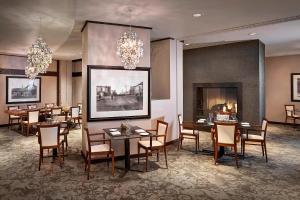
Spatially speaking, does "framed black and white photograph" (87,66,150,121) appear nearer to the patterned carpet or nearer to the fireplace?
the patterned carpet

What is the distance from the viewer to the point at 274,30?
6480mm

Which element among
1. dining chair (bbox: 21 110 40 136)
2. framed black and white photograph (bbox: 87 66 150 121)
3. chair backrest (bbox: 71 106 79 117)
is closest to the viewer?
framed black and white photograph (bbox: 87 66 150 121)

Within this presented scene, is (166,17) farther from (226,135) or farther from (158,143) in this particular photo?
(226,135)

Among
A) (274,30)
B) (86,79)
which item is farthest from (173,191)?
(274,30)

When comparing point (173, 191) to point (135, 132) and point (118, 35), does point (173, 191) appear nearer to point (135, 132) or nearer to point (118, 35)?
point (135, 132)

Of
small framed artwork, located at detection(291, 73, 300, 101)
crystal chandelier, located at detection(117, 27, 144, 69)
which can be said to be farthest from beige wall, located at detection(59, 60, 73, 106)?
small framed artwork, located at detection(291, 73, 300, 101)

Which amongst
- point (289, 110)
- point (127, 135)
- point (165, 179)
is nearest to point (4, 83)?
point (127, 135)

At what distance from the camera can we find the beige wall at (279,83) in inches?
432

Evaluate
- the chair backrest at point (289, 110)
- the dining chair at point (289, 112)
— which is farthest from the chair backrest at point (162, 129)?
the chair backrest at point (289, 110)

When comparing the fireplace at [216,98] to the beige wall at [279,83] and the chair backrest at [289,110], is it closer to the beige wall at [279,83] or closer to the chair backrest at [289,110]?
the chair backrest at [289,110]

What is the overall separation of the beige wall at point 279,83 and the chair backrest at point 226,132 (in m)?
7.50

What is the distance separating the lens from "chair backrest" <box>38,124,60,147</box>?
200 inches

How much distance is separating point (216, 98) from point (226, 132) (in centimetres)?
412

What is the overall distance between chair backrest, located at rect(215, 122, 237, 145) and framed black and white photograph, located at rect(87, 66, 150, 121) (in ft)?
5.92
